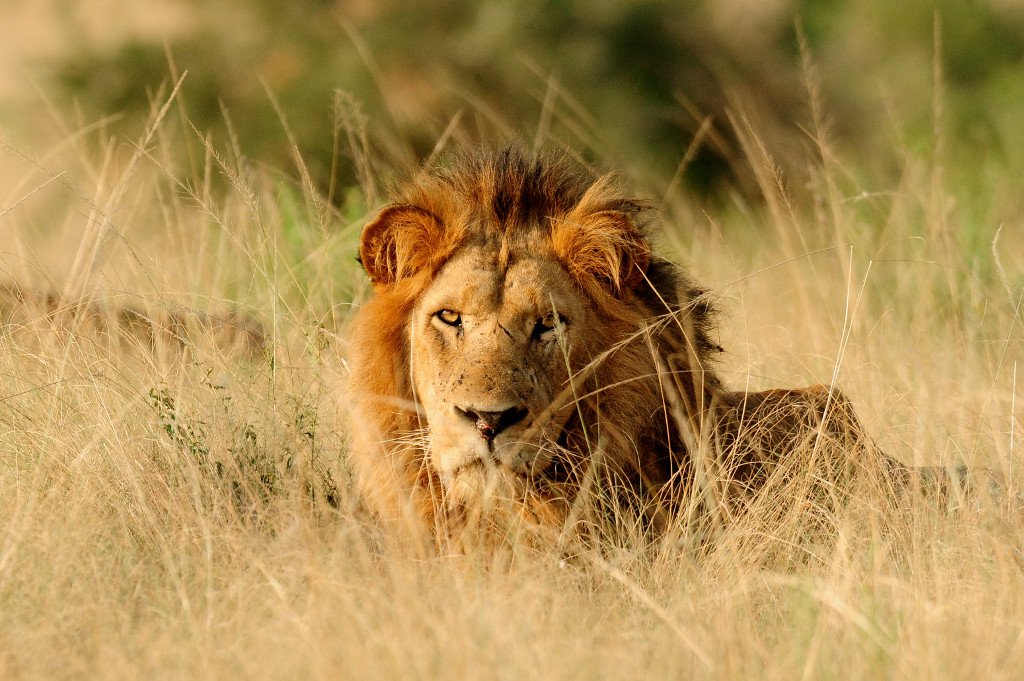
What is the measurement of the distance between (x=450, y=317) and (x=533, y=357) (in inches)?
11.2

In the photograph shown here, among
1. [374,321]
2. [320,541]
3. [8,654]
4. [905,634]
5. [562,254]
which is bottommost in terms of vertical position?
[8,654]

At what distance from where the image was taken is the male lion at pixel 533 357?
3748mm

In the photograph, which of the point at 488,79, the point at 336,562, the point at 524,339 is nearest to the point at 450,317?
the point at 524,339

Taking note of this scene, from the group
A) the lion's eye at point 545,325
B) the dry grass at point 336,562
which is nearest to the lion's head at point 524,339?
the lion's eye at point 545,325

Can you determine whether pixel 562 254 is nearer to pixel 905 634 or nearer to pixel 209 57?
pixel 905 634

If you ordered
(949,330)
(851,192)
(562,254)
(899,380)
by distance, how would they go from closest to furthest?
1. (562,254)
2. (899,380)
3. (949,330)
4. (851,192)

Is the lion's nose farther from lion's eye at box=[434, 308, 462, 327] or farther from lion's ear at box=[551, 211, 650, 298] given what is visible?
lion's ear at box=[551, 211, 650, 298]

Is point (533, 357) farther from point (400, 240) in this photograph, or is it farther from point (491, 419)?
point (400, 240)

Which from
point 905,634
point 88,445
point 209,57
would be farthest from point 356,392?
point 209,57

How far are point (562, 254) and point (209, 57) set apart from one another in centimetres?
1139

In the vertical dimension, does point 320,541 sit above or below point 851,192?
below

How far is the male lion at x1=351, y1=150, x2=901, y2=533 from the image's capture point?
375 centimetres

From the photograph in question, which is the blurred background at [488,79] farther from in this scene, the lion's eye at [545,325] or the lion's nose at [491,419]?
the lion's nose at [491,419]

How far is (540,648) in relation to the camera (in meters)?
2.94
